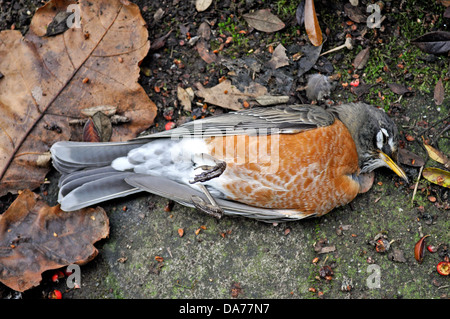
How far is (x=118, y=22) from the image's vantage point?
432cm

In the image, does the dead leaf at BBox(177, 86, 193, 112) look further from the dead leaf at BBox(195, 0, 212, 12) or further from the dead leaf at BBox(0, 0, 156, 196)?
the dead leaf at BBox(195, 0, 212, 12)

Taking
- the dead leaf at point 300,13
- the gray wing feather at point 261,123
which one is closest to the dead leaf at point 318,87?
the gray wing feather at point 261,123

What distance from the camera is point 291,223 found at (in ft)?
14.0

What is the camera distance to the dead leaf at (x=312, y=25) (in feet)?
14.7

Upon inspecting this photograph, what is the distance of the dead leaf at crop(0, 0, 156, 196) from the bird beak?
84.1 inches

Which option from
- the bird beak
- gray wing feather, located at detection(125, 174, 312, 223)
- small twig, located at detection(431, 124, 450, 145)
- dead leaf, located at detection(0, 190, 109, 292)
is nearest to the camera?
dead leaf, located at detection(0, 190, 109, 292)

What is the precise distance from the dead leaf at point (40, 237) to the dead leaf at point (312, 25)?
8.03 feet

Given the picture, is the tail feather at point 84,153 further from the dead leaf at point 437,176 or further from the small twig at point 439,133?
the small twig at point 439,133

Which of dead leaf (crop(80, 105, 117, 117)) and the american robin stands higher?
dead leaf (crop(80, 105, 117, 117))

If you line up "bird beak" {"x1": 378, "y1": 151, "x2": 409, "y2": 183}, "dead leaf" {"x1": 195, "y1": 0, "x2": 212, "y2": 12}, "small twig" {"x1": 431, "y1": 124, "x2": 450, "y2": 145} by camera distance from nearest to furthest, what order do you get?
"bird beak" {"x1": 378, "y1": 151, "x2": 409, "y2": 183}, "small twig" {"x1": 431, "y1": 124, "x2": 450, "y2": 145}, "dead leaf" {"x1": 195, "y1": 0, "x2": 212, "y2": 12}

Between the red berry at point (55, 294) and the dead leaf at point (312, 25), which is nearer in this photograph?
the red berry at point (55, 294)

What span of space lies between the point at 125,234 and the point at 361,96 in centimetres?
248

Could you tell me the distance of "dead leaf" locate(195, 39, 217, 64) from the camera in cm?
464
